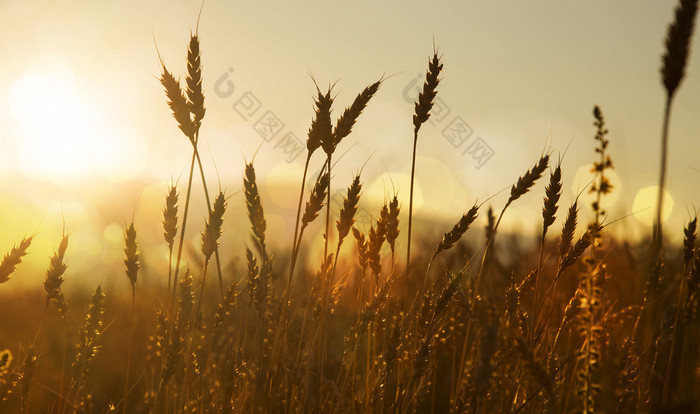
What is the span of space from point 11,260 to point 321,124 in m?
1.46

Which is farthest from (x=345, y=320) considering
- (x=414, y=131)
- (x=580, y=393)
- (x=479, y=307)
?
(x=580, y=393)

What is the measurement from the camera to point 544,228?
2320 mm

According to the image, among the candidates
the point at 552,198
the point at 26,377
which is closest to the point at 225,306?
the point at 26,377

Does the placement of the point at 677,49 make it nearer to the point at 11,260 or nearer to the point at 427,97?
the point at 427,97

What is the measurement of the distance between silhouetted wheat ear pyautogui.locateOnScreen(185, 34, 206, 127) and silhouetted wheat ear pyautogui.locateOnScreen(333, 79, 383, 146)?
0.53 m

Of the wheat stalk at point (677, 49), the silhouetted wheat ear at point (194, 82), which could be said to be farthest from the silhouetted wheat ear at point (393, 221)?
the wheat stalk at point (677, 49)

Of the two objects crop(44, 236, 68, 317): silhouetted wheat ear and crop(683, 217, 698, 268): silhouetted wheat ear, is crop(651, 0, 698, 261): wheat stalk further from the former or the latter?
crop(44, 236, 68, 317): silhouetted wheat ear

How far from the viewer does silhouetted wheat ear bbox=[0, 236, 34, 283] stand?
235 centimetres

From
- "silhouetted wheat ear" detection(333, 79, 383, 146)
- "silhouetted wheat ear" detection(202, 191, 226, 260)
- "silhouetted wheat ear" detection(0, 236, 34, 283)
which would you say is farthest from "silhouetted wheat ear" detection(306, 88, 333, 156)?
"silhouetted wheat ear" detection(0, 236, 34, 283)

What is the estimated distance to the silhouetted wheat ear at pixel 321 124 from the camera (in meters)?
2.07

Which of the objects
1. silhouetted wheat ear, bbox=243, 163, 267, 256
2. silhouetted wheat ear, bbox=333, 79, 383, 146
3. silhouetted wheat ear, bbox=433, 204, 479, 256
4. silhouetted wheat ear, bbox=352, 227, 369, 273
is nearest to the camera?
silhouetted wheat ear, bbox=243, 163, 267, 256

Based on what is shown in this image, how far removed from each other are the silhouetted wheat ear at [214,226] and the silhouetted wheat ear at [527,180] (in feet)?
3.88

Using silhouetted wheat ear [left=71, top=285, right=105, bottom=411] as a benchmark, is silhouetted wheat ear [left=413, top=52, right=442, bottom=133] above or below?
above

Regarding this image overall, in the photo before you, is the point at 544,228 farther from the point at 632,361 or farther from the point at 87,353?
the point at 87,353
